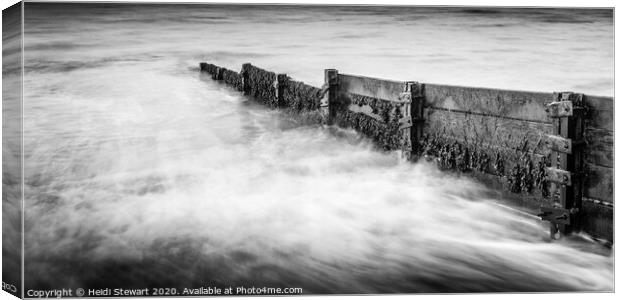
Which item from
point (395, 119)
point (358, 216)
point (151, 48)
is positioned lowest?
point (358, 216)

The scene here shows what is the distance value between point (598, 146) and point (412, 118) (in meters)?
1.13

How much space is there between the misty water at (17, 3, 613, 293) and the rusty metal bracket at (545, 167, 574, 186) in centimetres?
29

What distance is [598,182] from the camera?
4613mm

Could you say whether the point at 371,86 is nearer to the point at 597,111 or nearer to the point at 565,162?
the point at 565,162

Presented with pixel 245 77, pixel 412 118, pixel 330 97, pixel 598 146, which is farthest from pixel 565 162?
pixel 245 77

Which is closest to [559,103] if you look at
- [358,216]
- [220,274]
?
[358,216]

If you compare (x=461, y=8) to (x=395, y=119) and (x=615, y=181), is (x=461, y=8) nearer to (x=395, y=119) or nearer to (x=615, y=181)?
(x=395, y=119)

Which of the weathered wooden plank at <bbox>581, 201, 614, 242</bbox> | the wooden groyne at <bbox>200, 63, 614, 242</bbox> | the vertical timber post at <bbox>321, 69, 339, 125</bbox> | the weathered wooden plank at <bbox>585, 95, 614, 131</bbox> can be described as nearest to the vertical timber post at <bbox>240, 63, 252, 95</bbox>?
the wooden groyne at <bbox>200, 63, 614, 242</bbox>

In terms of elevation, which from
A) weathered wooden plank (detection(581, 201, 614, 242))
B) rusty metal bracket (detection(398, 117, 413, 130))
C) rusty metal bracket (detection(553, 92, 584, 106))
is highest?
rusty metal bracket (detection(553, 92, 584, 106))

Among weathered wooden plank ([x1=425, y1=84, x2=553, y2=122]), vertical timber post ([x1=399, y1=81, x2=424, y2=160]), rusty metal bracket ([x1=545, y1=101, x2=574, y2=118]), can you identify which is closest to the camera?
rusty metal bracket ([x1=545, y1=101, x2=574, y2=118])

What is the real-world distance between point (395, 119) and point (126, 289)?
1981mm

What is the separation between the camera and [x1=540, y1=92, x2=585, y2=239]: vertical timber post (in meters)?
4.51

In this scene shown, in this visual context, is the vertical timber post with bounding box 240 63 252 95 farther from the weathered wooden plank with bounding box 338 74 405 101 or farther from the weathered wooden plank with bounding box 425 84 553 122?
the weathered wooden plank with bounding box 425 84 553 122

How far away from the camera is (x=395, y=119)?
16.0ft
